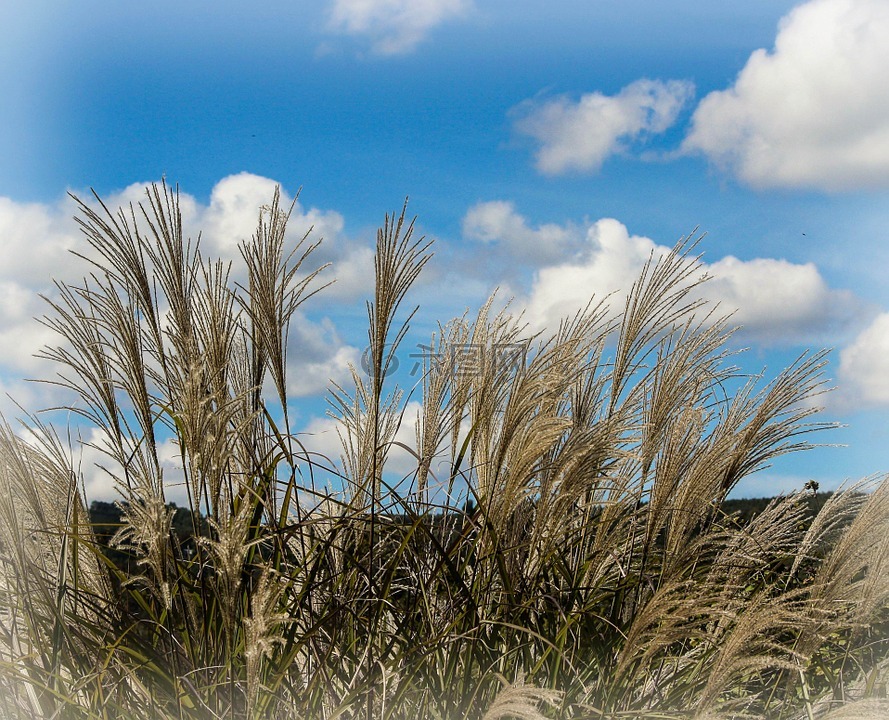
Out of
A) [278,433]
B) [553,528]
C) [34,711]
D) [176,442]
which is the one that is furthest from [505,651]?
[34,711]

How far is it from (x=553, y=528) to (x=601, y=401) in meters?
0.65

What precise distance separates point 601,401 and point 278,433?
4.41ft

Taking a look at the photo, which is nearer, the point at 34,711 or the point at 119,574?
the point at 34,711

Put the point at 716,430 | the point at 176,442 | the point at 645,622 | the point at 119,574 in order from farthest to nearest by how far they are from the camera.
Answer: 1. the point at 716,430
2. the point at 119,574
3. the point at 176,442
4. the point at 645,622

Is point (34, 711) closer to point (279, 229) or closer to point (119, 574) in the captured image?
point (119, 574)

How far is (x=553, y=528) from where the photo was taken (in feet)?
9.85

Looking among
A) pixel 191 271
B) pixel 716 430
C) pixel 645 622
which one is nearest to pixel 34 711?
pixel 191 271

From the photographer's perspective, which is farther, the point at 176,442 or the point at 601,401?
the point at 601,401

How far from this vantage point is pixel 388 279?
2711mm

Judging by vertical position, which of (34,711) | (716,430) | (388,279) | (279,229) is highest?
(279,229)

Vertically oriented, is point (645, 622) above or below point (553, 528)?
below

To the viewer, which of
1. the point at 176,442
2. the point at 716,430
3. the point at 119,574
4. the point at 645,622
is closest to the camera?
the point at 645,622

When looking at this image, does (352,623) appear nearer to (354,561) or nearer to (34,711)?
(354,561)

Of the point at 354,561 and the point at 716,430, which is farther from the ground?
the point at 716,430
